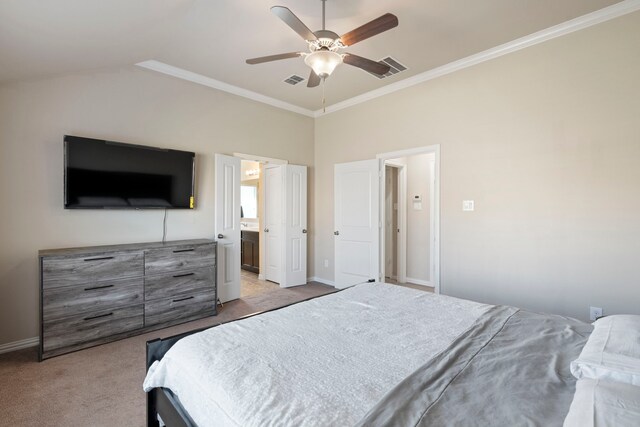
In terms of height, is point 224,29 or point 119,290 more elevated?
point 224,29

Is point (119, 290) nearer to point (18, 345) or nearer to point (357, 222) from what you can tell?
point (18, 345)

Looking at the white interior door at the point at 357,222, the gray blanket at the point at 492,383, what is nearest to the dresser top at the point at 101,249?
the white interior door at the point at 357,222

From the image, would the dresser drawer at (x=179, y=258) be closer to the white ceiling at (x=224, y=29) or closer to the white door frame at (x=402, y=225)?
the white ceiling at (x=224, y=29)

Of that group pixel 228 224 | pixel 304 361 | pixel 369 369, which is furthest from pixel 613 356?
pixel 228 224

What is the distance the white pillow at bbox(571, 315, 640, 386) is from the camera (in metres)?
0.97

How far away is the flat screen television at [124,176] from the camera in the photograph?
9.68 ft

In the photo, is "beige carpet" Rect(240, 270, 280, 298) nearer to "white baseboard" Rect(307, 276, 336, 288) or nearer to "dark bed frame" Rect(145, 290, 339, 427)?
"white baseboard" Rect(307, 276, 336, 288)

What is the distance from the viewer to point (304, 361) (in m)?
1.23

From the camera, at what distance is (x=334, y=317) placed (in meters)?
1.72

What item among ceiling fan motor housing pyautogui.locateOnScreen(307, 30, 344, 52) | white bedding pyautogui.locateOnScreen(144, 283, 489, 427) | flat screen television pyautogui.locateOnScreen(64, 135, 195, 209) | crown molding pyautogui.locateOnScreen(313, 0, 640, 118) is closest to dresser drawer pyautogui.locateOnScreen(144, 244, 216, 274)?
flat screen television pyautogui.locateOnScreen(64, 135, 195, 209)

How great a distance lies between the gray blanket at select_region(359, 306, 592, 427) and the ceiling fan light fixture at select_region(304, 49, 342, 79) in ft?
6.59

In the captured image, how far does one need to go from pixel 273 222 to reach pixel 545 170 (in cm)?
381

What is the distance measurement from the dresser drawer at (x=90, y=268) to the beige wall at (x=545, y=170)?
3.48 m

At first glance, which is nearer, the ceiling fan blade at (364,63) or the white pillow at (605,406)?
the white pillow at (605,406)
